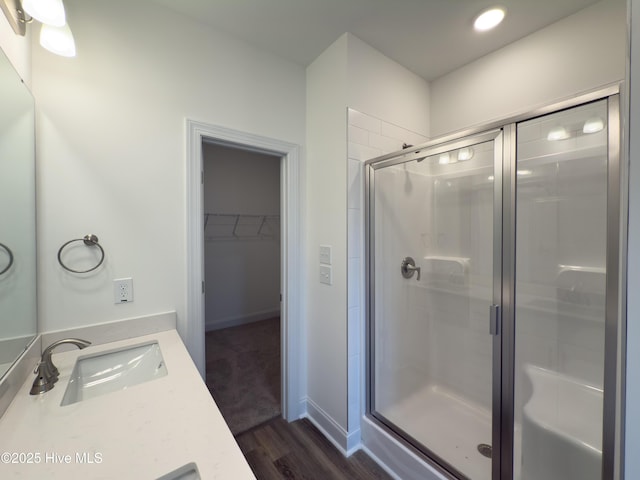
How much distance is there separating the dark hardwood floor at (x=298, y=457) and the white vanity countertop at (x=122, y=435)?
1.04m

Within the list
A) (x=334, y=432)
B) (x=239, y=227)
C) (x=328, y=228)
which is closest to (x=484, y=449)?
(x=334, y=432)

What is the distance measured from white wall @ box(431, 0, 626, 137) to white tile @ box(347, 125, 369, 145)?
86cm

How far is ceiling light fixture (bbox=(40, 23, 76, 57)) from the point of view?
3.31 feet

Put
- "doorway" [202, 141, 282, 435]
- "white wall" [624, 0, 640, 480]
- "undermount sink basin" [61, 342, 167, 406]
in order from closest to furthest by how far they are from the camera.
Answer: "white wall" [624, 0, 640, 480] → "undermount sink basin" [61, 342, 167, 406] → "doorway" [202, 141, 282, 435]

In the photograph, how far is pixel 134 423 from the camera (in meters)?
0.76

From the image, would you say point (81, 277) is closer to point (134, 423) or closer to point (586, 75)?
point (134, 423)

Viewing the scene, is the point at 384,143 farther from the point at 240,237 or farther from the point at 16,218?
the point at 240,237

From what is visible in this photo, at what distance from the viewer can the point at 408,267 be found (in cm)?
203

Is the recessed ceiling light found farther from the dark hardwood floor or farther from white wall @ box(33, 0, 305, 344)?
the dark hardwood floor

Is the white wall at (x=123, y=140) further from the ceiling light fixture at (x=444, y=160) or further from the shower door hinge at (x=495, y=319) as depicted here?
the shower door hinge at (x=495, y=319)

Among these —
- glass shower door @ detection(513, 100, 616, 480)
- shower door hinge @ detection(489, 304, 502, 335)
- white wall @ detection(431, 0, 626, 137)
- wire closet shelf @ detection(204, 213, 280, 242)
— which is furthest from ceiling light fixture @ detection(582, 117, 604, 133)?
wire closet shelf @ detection(204, 213, 280, 242)

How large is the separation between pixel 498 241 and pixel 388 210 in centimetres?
77

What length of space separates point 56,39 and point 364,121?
1512mm

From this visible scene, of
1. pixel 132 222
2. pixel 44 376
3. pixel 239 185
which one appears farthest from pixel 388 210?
pixel 239 185
